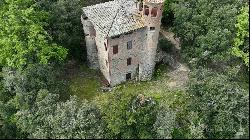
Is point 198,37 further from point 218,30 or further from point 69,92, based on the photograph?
point 69,92

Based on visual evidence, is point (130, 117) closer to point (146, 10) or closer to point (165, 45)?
point (146, 10)

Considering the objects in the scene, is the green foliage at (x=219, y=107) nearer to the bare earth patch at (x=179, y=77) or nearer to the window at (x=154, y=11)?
the bare earth patch at (x=179, y=77)

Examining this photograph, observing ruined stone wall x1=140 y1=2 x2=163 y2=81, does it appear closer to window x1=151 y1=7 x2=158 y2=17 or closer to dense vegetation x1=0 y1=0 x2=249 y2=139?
window x1=151 y1=7 x2=158 y2=17

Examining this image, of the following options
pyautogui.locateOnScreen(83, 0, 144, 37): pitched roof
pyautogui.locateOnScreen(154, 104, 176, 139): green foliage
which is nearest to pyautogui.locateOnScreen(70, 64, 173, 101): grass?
pyautogui.locateOnScreen(83, 0, 144, 37): pitched roof

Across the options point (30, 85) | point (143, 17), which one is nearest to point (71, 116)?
point (30, 85)

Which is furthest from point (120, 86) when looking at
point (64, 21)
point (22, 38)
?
point (22, 38)

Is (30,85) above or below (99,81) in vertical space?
above
